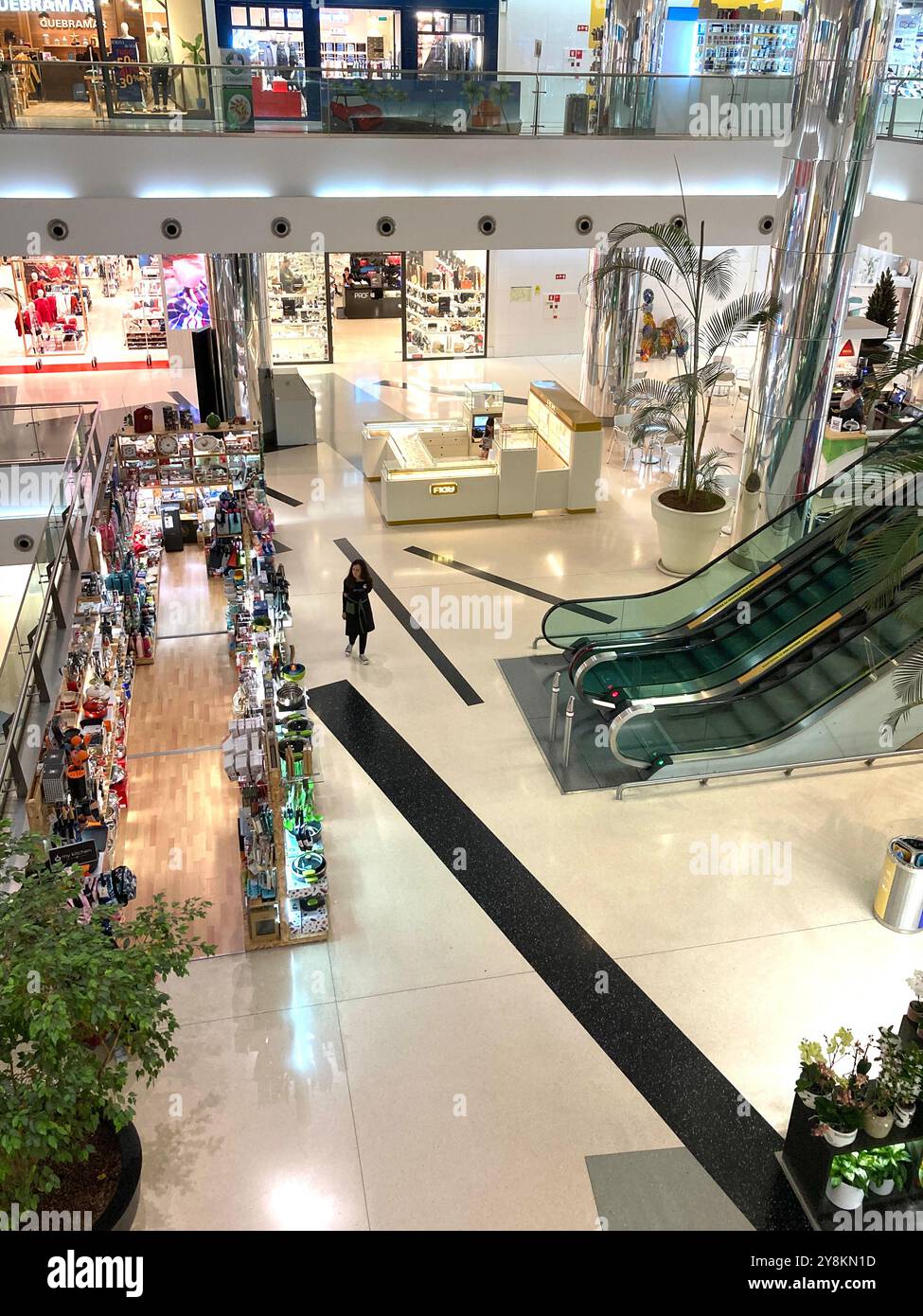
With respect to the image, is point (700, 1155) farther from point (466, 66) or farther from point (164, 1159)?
point (466, 66)

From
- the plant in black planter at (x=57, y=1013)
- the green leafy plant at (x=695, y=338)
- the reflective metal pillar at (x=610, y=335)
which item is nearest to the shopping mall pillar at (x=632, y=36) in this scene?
the reflective metal pillar at (x=610, y=335)

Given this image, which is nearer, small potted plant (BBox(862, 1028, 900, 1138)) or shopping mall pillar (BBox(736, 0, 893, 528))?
small potted plant (BBox(862, 1028, 900, 1138))

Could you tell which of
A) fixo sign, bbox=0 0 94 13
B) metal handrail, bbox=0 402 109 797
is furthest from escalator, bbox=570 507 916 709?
fixo sign, bbox=0 0 94 13

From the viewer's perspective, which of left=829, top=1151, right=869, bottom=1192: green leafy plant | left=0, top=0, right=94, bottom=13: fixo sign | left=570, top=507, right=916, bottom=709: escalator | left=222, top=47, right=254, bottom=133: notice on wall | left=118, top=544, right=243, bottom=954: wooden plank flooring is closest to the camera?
left=829, top=1151, right=869, bottom=1192: green leafy plant

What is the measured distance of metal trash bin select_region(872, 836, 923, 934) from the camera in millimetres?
6676

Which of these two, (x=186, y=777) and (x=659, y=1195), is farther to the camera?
(x=186, y=777)

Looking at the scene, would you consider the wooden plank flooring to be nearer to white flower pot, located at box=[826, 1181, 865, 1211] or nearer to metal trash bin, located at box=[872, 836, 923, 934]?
white flower pot, located at box=[826, 1181, 865, 1211]

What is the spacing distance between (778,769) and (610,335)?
1000 centimetres

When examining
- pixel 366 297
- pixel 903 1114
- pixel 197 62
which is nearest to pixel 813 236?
pixel 197 62

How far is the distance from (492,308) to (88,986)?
1906 cm

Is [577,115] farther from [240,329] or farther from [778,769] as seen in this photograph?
[778,769]

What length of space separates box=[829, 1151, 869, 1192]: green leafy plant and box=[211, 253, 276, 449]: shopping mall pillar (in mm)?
11678

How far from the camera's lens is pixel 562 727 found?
9.02m
